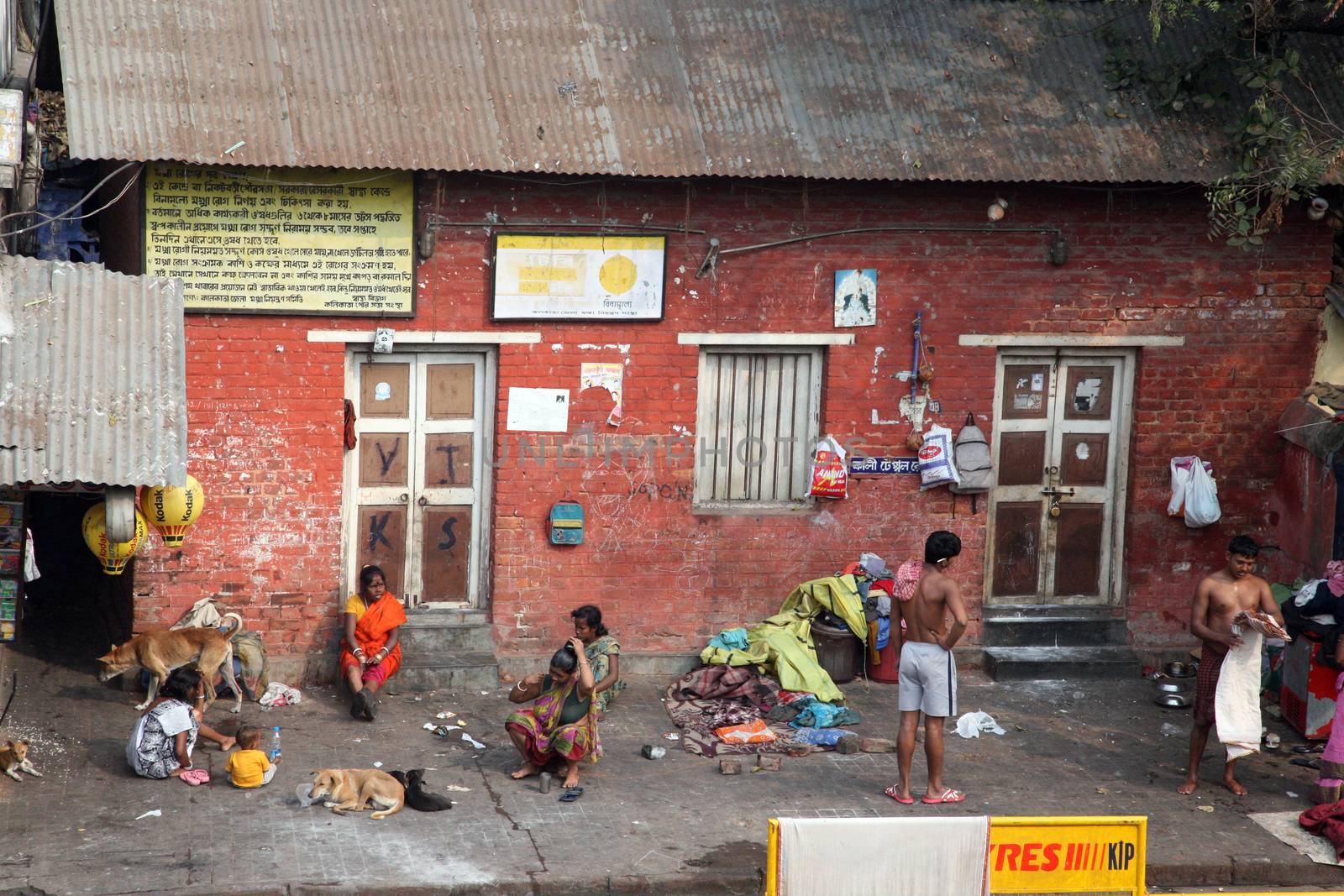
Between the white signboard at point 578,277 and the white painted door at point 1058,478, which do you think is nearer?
the white signboard at point 578,277

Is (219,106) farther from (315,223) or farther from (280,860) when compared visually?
(280,860)

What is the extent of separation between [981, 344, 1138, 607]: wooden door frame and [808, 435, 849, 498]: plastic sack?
1.20m

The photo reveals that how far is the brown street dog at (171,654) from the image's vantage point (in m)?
9.87

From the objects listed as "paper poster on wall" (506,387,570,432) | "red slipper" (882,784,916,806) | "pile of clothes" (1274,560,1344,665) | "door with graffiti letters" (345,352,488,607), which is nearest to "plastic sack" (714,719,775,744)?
"red slipper" (882,784,916,806)

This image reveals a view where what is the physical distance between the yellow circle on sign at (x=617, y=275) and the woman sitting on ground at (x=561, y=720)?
2829mm

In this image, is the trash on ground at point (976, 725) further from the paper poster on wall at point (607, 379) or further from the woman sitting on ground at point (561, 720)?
the paper poster on wall at point (607, 379)

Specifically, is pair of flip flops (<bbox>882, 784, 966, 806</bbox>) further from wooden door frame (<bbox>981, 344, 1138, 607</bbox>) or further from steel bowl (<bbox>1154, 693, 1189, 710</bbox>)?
wooden door frame (<bbox>981, 344, 1138, 607</bbox>)

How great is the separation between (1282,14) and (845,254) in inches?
148

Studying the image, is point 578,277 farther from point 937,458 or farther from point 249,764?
point 249,764

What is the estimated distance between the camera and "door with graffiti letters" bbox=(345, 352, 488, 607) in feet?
35.4

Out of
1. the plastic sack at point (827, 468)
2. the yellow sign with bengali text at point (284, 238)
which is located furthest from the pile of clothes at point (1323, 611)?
the yellow sign with bengali text at point (284, 238)

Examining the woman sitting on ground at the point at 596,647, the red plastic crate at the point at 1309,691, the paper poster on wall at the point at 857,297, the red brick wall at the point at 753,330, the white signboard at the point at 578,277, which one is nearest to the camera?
the woman sitting on ground at the point at 596,647

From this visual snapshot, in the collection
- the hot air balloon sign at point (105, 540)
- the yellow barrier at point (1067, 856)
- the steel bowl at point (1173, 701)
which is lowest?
the steel bowl at point (1173, 701)

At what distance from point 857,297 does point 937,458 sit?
52.9 inches
